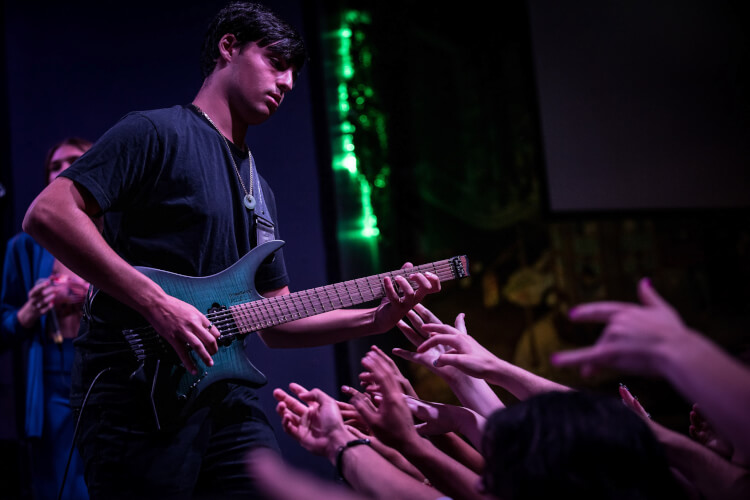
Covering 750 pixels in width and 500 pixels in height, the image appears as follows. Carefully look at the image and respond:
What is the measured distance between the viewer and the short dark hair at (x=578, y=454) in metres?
0.77

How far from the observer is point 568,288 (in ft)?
14.2

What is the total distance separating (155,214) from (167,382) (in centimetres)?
42

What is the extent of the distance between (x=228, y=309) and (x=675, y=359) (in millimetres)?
1083

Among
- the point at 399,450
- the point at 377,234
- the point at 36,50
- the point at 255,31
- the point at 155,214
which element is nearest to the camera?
the point at 399,450

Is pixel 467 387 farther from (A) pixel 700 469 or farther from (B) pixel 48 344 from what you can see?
(B) pixel 48 344

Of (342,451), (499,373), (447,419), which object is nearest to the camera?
(342,451)

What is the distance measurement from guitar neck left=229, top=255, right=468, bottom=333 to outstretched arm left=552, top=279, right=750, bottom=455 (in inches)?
37.4

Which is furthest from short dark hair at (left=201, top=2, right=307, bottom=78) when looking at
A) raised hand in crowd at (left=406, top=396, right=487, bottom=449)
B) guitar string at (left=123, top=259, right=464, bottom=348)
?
raised hand in crowd at (left=406, top=396, right=487, bottom=449)

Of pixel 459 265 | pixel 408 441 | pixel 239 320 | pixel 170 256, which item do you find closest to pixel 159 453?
pixel 239 320

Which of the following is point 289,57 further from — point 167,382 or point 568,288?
point 568,288

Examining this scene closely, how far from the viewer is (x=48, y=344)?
2.30 metres

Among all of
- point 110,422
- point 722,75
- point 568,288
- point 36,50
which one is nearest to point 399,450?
point 110,422

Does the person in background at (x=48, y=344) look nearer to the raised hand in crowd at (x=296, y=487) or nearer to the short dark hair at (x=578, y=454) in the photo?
the raised hand in crowd at (x=296, y=487)

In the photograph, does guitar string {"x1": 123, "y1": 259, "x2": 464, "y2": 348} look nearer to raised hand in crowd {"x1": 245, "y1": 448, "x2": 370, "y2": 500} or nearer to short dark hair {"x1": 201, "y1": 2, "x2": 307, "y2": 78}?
raised hand in crowd {"x1": 245, "y1": 448, "x2": 370, "y2": 500}
